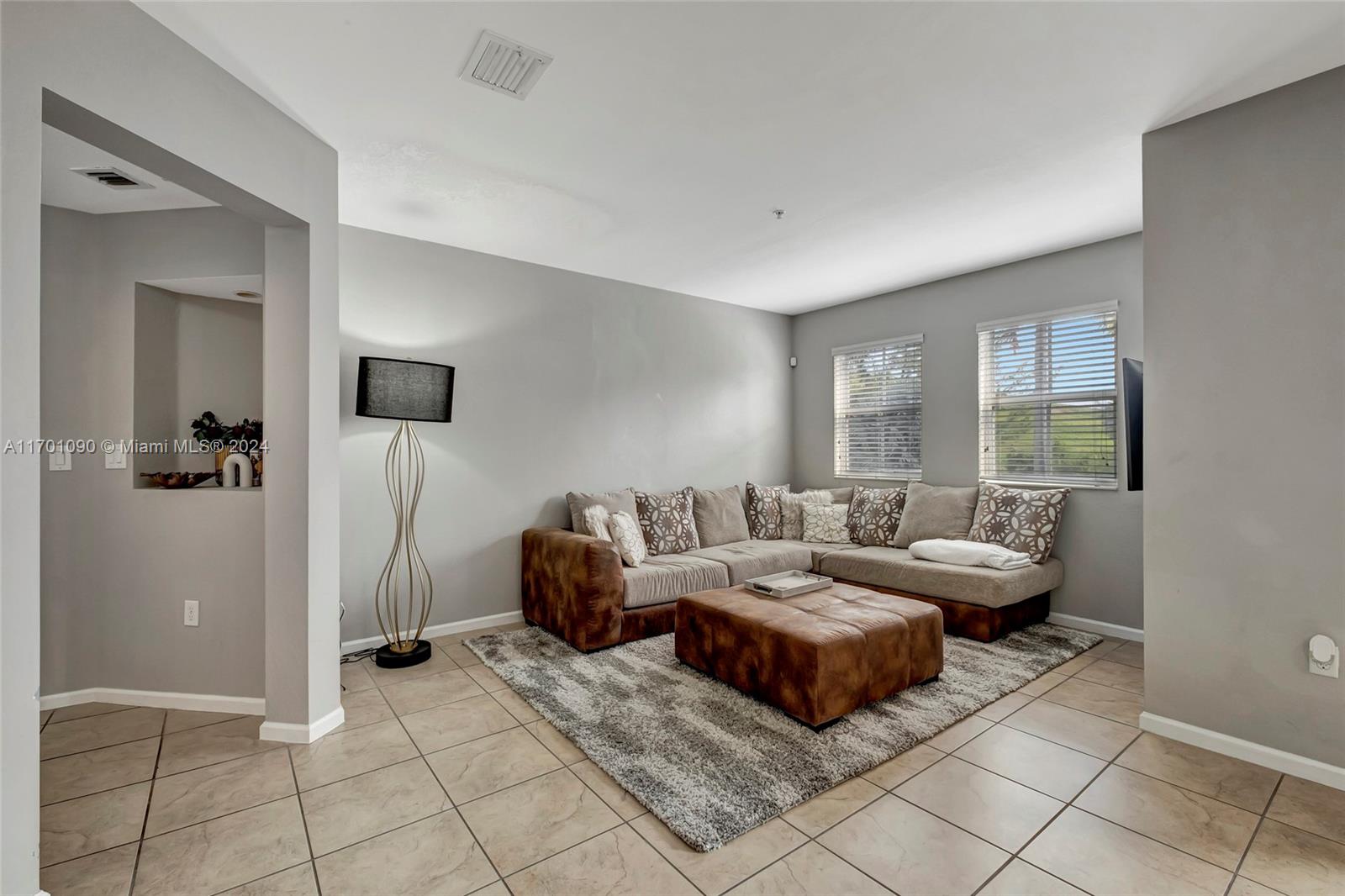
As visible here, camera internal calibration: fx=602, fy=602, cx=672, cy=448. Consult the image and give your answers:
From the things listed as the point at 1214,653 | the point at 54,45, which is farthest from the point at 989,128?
the point at 54,45

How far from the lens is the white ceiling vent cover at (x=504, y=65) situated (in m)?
1.99

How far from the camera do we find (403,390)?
335 cm

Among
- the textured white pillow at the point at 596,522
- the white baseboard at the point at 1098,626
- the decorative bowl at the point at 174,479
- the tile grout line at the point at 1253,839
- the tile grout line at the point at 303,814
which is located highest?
the decorative bowl at the point at 174,479

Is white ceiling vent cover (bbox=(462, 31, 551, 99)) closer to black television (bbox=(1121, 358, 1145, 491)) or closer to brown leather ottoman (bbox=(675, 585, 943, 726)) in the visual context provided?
brown leather ottoman (bbox=(675, 585, 943, 726))

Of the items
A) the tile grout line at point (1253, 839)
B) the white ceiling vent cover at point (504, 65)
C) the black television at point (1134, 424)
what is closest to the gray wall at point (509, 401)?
the white ceiling vent cover at point (504, 65)

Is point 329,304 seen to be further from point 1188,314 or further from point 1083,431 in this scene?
point 1083,431

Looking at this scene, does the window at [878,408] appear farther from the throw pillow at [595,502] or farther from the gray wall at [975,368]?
the throw pillow at [595,502]

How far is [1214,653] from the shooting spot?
7.87ft

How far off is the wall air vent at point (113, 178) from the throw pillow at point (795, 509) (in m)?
4.51

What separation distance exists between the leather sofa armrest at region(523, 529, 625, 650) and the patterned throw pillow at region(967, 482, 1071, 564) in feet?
8.35

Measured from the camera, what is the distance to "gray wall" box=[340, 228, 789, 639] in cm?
367

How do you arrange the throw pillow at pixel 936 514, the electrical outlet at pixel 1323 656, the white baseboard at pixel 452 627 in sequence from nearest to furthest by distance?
1. the electrical outlet at pixel 1323 656
2. the white baseboard at pixel 452 627
3. the throw pillow at pixel 936 514

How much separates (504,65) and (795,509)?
13.1 ft

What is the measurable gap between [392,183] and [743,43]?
194cm
